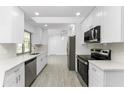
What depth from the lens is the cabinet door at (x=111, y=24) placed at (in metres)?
2.28

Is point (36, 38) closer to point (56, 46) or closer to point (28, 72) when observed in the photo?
point (28, 72)

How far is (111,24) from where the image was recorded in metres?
2.54

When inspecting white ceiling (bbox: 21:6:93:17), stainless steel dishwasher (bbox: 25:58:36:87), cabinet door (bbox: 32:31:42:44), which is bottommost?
stainless steel dishwasher (bbox: 25:58:36:87)

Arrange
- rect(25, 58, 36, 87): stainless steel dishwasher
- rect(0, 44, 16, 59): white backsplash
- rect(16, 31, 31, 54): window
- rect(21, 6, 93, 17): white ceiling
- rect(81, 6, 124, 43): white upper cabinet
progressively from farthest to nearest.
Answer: rect(16, 31, 31, 54): window
rect(21, 6, 93, 17): white ceiling
rect(25, 58, 36, 87): stainless steel dishwasher
rect(0, 44, 16, 59): white backsplash
rect(81, 6, 124, 43): white upper cabinet

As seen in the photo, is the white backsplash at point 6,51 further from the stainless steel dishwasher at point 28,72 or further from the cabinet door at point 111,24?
the cabinet door at point 111,24

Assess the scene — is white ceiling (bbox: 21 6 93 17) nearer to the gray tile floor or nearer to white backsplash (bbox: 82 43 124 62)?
white backsplash (bbox: 82 43 124 62)

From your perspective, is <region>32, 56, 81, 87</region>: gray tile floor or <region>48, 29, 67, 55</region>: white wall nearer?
<region>32, 56, 81, 87</region>: gray tile floor

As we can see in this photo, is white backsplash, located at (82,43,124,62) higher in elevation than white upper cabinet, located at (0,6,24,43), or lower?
lower

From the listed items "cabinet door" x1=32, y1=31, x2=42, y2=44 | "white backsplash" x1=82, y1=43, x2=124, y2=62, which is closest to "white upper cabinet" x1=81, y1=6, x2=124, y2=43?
"white backsplash" x1=82, y1=43, x2=124, y2=62

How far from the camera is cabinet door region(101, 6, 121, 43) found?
2.28 metres

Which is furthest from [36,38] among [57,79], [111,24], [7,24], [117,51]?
[111,24]

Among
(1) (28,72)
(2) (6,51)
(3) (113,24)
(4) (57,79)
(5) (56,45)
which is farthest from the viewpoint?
(5) (56,45)

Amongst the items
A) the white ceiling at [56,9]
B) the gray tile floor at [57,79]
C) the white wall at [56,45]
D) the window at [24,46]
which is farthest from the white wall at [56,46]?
the white ceiling at [56,9]
